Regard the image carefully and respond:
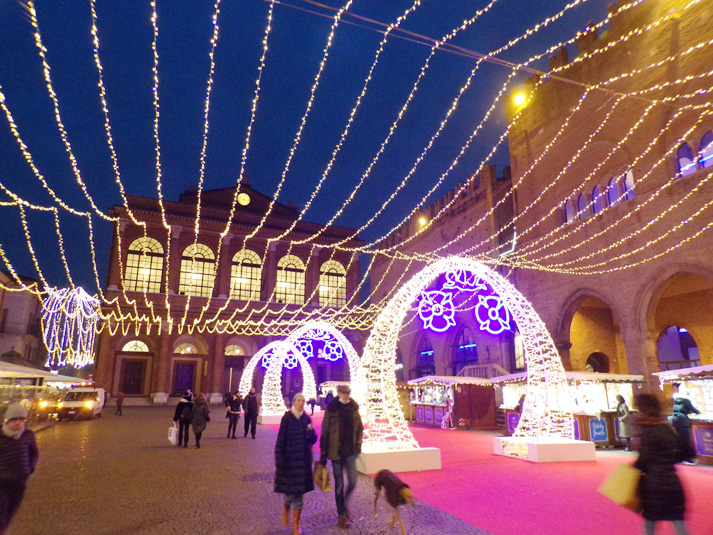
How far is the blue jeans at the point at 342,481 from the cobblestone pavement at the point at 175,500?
0.22 m

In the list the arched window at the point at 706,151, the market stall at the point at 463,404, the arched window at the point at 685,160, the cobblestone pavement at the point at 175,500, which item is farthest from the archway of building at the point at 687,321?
the cobblestone pavement at the point at 175,500

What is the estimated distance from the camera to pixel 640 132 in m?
16.1

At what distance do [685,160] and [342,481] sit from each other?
1536 centimetres

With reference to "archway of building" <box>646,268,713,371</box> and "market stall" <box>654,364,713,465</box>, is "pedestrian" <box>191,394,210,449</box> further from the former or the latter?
"archway of building" <box>646,268,713,371</box>

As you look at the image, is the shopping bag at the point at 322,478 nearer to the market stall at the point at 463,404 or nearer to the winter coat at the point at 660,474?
the winter coat at the point at 660,474

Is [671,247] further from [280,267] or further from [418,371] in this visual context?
[280,267]

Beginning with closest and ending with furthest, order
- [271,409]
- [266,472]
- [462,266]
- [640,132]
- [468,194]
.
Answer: [266,472], [462,266], [640,132], [271,409], [468,194]

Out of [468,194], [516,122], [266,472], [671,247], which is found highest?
[516,122]

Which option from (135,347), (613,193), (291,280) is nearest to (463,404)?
(613,193)

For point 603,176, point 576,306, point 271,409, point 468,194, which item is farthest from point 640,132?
point 271,409

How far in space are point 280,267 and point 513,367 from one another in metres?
20.2

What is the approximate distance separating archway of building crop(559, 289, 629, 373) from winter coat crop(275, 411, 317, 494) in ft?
55.1

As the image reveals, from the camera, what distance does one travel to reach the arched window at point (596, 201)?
1789 centimetres

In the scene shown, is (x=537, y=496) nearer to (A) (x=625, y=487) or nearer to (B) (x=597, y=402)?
(A) (x=625, y=487)
